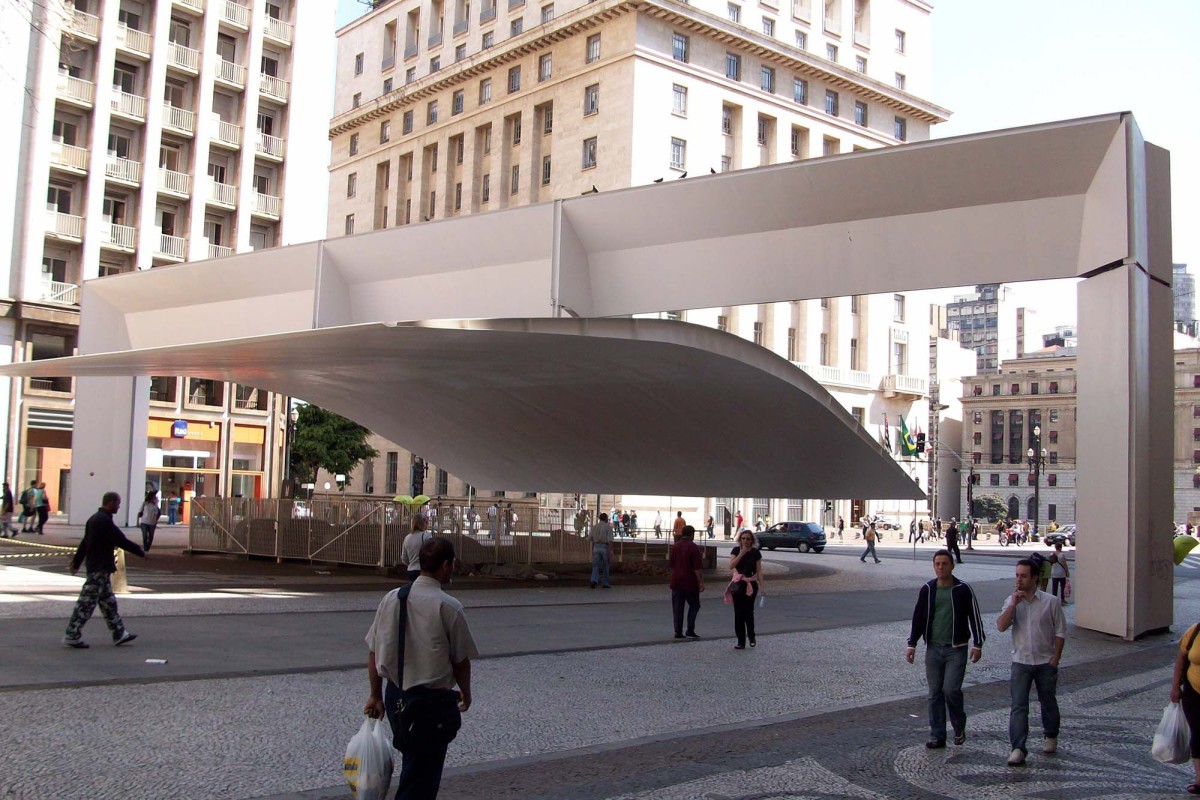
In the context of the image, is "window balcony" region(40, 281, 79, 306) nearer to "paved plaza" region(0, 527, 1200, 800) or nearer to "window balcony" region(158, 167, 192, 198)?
"window balcony" region(158, 167, 192, 198)

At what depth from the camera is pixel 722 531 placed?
6638 cm

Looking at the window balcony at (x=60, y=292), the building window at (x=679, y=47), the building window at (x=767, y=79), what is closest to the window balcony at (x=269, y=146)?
the window balcony at (x=60, y=292)

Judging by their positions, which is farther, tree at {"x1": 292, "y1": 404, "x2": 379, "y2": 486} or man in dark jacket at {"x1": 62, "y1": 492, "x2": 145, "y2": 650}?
tree at {"x1": 292, "y1": 404, "x2": 379, "y2": 486}

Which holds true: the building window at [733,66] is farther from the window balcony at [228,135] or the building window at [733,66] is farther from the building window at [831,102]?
the window balcony at [228,135]

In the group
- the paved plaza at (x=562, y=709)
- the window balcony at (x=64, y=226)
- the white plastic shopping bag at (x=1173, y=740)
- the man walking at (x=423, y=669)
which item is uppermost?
the window balcony at (x=64, y=226)

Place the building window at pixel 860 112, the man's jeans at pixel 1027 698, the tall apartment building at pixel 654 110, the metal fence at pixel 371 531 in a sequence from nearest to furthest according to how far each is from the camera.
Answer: the man's jeans at pixel 1027 698
the metal fence at pixel 371 531
the tall apartment building at pixel 654 110
the building window at pixel 860 112

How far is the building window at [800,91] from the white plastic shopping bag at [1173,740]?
226 feet

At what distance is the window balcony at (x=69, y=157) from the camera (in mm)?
45312

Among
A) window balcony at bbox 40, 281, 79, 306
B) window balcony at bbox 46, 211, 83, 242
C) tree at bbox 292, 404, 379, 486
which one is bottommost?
tree at bbox 292, 404, 379, 486

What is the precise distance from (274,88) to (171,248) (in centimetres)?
968

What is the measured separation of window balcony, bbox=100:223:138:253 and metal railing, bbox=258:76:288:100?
957cm

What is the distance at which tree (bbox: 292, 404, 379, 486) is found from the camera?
65000mm

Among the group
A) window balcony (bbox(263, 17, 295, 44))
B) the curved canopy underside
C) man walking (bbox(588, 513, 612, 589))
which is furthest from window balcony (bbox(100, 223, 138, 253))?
man walking (bbox(588, 513, 612, 589))

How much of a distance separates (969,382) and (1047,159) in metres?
122
